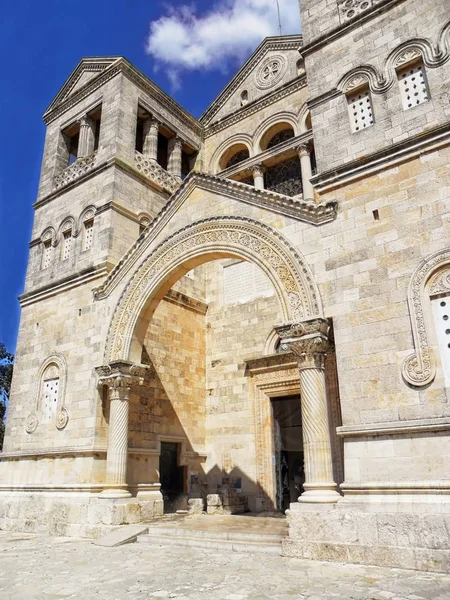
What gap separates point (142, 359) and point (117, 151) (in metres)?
6.52

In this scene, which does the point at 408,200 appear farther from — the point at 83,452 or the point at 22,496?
the point at 22,496

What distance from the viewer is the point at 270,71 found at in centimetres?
1853

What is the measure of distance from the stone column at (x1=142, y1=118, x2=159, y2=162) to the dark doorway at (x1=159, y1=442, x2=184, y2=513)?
9449mm

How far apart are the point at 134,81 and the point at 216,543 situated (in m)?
14.6

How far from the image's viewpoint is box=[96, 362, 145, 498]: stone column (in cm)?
1101

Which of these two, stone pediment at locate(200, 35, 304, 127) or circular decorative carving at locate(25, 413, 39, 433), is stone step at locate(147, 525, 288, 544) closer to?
circular decorative carving at locate(25, 413, 39, 433)

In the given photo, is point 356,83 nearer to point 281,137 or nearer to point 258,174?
point 258,174

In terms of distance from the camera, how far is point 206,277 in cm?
1686

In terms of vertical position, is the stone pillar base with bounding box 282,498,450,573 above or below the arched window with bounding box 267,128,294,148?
below

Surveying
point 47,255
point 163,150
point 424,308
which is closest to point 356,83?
point 424,308

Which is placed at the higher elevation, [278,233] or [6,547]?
[278,233]

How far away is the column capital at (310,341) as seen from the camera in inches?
346

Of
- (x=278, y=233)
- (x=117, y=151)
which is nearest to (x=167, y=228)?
(x=278, y=233)

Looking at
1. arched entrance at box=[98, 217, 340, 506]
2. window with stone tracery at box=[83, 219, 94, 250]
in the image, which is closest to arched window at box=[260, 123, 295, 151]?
window with stone tracery at box=[83, 219, 94, 250]
